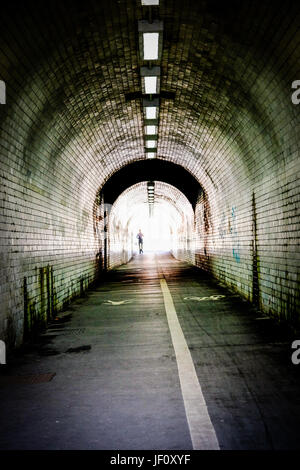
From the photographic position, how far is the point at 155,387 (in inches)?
189

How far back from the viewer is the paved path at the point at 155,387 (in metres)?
3.54

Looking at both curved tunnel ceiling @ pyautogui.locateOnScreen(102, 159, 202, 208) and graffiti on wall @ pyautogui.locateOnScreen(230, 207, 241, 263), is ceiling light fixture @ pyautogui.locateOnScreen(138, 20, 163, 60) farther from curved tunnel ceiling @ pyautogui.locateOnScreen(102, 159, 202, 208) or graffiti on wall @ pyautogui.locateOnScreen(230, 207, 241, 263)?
curved tunnel ceiling @ pyautogui.locateOnScreen(102, 159, 202, 208)

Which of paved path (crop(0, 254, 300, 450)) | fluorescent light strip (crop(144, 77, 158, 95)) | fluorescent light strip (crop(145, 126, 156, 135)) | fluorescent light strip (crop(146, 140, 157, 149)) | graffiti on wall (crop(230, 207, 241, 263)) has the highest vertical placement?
fluorescent light strip (crop(146, 140, 157, 149))

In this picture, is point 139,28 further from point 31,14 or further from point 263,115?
point 263,115

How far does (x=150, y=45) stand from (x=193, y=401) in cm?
616

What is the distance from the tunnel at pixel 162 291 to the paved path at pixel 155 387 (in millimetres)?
24

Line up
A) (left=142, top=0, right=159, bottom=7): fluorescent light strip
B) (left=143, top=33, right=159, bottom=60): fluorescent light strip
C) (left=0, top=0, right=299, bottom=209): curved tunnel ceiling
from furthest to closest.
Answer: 1. (left=143, top=33, right=159, bottom=60): fluorescent light strip
2. (left=142, top=0, right=159, bottom=7): fluorescent light strip
3. (left=0, top=0, right=299, bottom=209): curved tunnel ceiling

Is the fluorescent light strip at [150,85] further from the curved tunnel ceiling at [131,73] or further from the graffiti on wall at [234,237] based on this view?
the graffiti on wall at [234,237]

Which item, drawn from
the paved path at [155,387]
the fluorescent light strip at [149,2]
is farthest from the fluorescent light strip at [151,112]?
the paved path at [155,387]

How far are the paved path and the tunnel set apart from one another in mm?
24

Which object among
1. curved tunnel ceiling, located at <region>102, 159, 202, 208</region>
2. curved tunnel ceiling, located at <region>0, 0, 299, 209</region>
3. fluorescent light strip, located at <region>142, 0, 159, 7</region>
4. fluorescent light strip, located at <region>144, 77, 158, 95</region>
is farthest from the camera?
curved tunnel ceiling, located at <region>102, 159, 202, 208</region>

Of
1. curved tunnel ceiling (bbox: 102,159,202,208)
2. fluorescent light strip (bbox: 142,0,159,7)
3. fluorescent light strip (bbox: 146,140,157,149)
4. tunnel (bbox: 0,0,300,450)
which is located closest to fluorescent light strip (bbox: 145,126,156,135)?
tunnel (bbox: 0,0,300,450)

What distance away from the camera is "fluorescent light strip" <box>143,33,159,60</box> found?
297 inches
